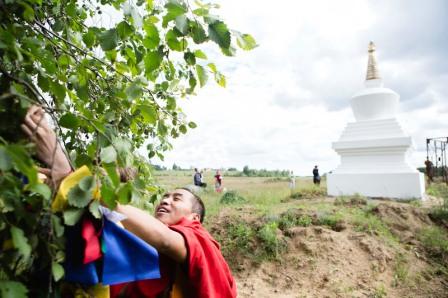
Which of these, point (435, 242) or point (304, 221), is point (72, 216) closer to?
point (304, 221)

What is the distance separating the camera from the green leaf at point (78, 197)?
3.42ft

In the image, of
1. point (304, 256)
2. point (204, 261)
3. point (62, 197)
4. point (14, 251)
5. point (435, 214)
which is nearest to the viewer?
point (14, 251)

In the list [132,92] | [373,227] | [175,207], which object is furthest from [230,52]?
[373,227]

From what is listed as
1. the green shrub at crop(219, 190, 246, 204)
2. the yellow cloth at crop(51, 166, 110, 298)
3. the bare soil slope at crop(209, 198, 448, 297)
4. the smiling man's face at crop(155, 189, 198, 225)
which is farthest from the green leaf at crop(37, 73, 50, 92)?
the green shrub at crop(219, 190, 246, 204)

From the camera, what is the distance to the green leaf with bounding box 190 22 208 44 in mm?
1343

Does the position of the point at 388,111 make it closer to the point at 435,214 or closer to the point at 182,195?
the point at 435,214

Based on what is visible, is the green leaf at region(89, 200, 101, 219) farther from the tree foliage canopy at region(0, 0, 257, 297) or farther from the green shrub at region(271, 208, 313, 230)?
the green shrub at region(271, 208, 313, 230)

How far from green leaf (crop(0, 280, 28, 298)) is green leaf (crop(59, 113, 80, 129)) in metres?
0.55

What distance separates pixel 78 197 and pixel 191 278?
0.94 meters

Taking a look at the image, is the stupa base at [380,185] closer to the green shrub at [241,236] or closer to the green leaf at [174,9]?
the green shrub at [241,236]

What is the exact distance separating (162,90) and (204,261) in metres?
1.22

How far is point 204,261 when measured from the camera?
1810 mm

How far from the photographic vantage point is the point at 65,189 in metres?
1.14

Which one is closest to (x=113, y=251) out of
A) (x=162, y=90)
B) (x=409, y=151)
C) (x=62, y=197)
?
(x=62, y=197)
